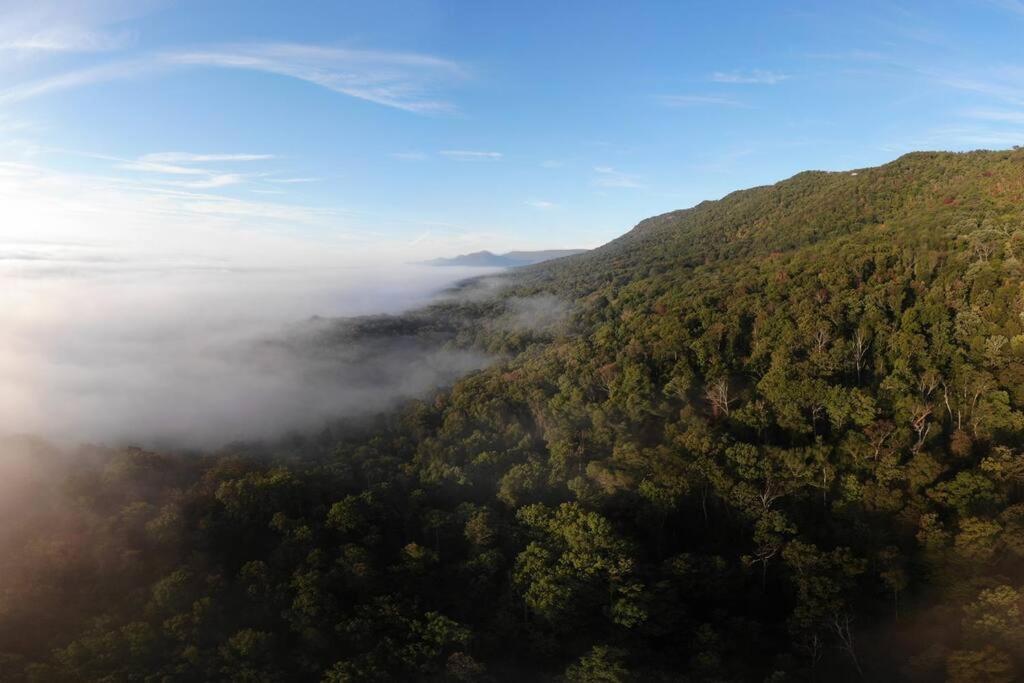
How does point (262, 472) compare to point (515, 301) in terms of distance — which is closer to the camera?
point (262, 472)

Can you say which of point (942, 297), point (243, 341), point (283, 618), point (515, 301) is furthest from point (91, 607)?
point (243, 341)

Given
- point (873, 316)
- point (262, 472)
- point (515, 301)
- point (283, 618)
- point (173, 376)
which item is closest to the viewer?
point (283, 618)

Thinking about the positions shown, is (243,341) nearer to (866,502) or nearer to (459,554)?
(459,554)

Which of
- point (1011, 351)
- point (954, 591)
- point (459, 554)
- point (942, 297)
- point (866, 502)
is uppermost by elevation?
point (942, 297)

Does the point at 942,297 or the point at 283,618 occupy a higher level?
the point at 942,297

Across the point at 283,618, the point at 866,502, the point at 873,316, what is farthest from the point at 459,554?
the point at 873,316

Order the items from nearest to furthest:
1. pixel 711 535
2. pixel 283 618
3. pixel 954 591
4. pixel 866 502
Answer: pixel 954 591
pixel 283 618
pixel 866 502
pixel 711 535
